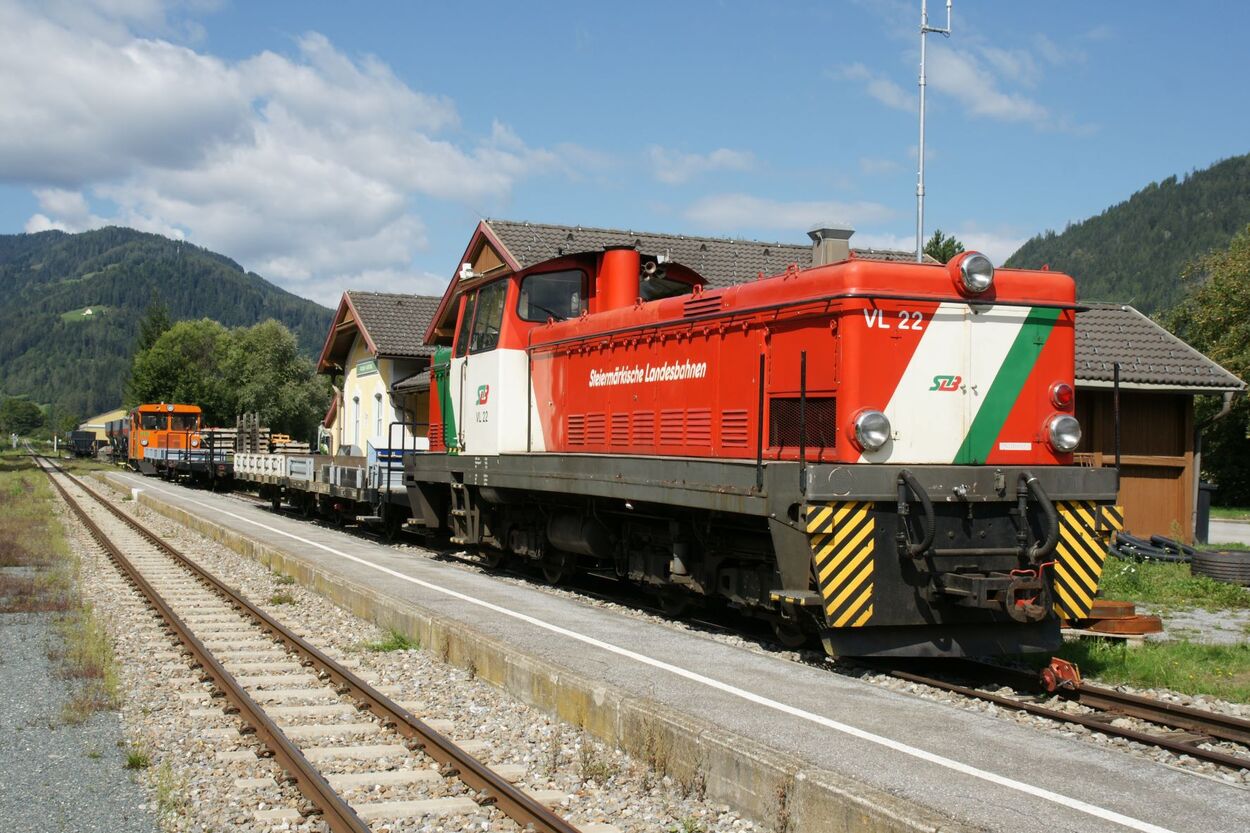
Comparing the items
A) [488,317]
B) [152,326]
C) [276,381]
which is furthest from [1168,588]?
[152,326]

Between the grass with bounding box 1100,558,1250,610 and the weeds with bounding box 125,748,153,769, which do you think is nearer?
the weeds with bounding box 125,748,153,769

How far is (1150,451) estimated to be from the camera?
17.2m

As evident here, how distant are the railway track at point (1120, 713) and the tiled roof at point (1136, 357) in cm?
887

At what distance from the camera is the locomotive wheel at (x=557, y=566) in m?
12.6

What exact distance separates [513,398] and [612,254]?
2.17m

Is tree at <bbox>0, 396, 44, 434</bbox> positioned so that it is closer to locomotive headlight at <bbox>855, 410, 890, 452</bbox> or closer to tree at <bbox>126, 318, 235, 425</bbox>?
tree at <bbox>126, 318, 235, 425</bbox>

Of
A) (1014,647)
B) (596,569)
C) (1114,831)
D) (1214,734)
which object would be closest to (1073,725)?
(1214,734)

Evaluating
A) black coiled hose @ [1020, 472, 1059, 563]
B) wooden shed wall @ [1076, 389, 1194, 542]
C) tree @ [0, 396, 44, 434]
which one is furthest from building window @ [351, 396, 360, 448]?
tree @ [0, 396, 44, 434]

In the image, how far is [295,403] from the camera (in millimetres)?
66688

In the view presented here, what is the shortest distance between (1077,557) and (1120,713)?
4.58 feet

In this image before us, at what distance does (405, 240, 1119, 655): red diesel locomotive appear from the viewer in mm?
7684

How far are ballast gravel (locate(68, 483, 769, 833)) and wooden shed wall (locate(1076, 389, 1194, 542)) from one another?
39.2 ft

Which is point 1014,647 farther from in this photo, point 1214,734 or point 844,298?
point 844,298

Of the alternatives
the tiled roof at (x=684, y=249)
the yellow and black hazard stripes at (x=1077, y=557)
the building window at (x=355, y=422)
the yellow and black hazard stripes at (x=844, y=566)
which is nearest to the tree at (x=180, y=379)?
the building window at (x=355, y=422)
